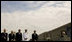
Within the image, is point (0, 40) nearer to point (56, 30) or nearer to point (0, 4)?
point (0, 4)

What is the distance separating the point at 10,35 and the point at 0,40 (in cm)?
86

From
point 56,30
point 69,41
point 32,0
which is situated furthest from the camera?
point 56,30

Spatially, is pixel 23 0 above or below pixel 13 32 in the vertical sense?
above

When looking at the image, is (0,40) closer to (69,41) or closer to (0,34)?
(0,34)

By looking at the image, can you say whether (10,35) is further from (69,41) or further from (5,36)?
(69,41)

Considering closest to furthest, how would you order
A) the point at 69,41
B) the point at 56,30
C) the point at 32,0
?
the point at 69,41
the point at 32,0
the point at 56,30

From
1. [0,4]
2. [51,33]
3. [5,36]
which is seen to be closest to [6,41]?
[5,36]

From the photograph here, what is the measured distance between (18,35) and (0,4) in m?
2.67

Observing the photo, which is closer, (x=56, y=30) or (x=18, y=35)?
(x=18, y=35)

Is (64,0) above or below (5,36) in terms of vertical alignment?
above

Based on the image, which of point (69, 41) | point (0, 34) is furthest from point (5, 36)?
point (69, 41)

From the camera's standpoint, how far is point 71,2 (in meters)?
15.6

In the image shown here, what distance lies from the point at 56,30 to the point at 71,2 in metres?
11.7

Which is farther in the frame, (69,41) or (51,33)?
(51,33)
